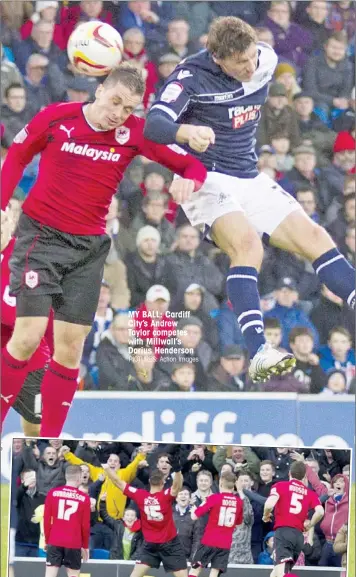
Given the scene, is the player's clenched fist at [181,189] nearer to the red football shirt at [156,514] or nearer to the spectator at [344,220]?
the spectator at [344,220]

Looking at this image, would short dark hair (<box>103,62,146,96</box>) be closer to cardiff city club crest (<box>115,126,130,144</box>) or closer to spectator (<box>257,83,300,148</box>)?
cardiff city club crest (<box>115,126,130,144</box>)

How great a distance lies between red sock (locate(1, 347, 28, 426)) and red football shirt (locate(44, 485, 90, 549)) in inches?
20.1

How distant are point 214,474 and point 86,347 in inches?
31.5

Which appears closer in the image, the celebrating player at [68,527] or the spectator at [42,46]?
the celebrating player at [68,527]

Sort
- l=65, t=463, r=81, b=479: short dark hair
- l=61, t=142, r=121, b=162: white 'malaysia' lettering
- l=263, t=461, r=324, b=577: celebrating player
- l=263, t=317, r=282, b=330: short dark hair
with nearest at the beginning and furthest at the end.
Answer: l=263, t=461, r=324, b=577: celebrating player → l=65, t=463, r=81, b=479: short dark hair → l=61, t=142, r=121, b=162: white 'malaysia' lettering → l=263, t=317, r=282, b=330: short dark hair

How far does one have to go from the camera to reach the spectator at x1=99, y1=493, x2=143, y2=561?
3.77 m

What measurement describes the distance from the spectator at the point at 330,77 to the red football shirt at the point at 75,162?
592 mm

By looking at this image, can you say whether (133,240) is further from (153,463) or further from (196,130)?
(153,463)

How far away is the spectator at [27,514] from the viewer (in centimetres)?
382

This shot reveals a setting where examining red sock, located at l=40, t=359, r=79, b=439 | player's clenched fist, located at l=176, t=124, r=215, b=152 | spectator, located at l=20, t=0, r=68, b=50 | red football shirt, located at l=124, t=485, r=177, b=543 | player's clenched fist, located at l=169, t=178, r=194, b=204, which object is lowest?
red football shirt, located at l=124, t=485, r=177, b=543

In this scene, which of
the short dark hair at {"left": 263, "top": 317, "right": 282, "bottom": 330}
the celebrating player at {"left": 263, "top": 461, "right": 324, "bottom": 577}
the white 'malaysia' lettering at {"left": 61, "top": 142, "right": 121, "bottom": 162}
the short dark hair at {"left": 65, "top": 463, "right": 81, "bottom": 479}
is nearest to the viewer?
the celebrating player at {"left": 263, "top": 461, "right": 324, "bottom": 577}

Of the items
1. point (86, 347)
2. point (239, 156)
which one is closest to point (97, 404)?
point (86, 347)

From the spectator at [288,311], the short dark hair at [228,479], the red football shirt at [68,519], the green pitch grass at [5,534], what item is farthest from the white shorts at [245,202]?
the green pitch grass at [5,534]

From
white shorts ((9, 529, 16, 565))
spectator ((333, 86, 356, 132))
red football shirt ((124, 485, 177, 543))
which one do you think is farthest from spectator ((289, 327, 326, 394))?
white shorts ((9, 529, 16, 565))
